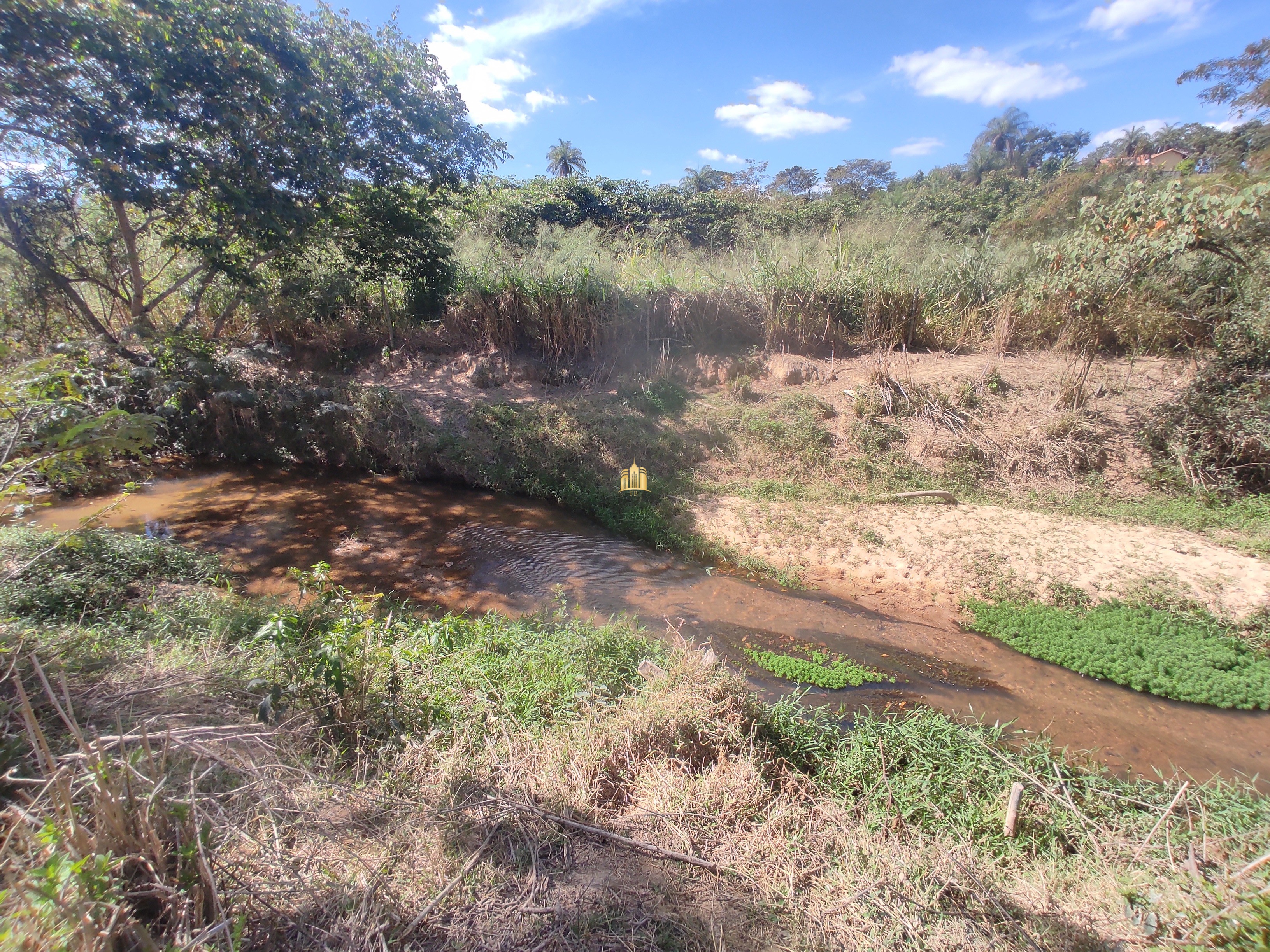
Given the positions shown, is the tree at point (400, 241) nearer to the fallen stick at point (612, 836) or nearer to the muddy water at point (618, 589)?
the muddy water at point (618, 589)

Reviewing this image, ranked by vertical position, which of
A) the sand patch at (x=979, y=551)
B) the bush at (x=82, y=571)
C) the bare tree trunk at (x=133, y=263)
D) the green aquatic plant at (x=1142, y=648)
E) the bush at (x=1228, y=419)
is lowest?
the green aquatic plant at (x=1142, y=648)

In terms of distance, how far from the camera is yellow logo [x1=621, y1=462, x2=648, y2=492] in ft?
24.5

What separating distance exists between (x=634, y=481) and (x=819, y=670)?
3.68 meters

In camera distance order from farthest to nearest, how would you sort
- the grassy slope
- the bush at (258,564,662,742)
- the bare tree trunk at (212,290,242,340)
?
1. the bare tree trunk at (212,290,242,340)
2. the bush at (258,564,662,742)
3. the grassy slope

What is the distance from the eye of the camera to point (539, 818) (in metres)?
2.33

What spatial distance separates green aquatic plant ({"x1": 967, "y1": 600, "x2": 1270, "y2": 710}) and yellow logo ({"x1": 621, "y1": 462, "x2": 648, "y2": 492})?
13.2ft

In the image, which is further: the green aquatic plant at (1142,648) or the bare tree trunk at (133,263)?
the bare tree trunk at (133,263)

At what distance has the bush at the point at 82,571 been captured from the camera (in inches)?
146

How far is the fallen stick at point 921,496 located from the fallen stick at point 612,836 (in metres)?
5.72

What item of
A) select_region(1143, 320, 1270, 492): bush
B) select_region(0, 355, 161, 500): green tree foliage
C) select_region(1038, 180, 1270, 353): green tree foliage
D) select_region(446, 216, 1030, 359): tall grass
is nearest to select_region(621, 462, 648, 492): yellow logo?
select_region(446, 216, 1030, 359): tall grass

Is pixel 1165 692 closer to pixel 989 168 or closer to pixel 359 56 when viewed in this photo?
pixel 359 56

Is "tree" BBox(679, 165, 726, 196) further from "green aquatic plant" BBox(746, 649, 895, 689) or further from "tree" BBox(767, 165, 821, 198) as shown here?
"green aquatic plant" BBox(746, 649, 895, 689)

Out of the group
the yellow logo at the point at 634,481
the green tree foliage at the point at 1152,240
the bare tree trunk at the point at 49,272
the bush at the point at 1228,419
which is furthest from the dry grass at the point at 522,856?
the bare tree trunk at the point at 49,272

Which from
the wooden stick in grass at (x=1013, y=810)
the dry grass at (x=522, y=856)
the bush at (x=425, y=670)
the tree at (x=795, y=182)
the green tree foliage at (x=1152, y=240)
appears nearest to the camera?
the dry grass at (x=522, y=856)
